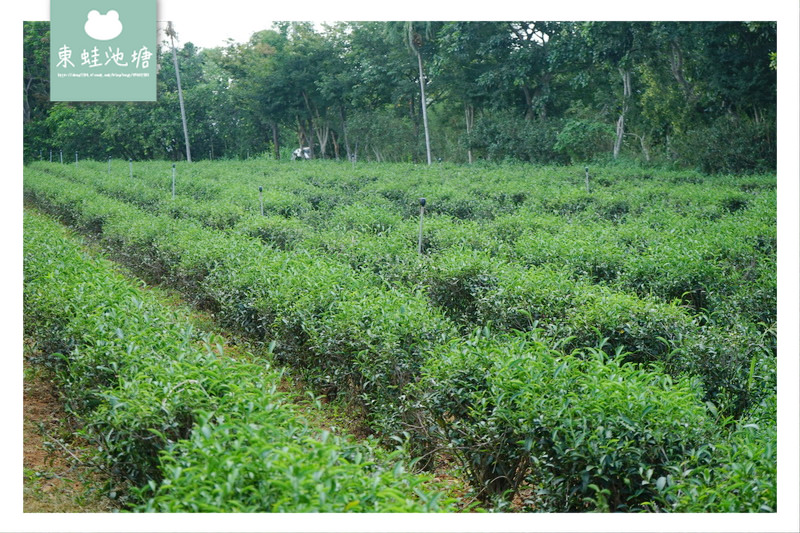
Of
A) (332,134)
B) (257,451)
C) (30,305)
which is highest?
(332,134)

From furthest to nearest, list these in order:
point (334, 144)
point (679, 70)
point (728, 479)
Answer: point (334, 144) < point (679, 70) < point (728, 479)

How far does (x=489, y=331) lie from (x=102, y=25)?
223 centimetres

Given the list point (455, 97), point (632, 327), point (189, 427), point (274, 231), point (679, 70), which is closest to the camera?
point (189, 427)

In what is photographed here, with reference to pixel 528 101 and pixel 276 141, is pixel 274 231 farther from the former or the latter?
pixel 528 101

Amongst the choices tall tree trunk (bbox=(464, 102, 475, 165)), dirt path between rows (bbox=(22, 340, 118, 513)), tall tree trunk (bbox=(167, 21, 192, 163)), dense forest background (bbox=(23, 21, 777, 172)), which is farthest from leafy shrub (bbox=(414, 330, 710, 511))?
tall tree trunk (bbox=(464, 102, 475, 165))

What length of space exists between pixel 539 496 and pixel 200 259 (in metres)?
3.31

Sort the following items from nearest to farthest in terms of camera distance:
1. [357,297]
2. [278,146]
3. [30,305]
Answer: [30,305]
[357,297]
[278,146]

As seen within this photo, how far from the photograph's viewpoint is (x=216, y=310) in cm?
497

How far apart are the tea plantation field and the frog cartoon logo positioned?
1.27 metres

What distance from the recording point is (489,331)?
3.45 meters

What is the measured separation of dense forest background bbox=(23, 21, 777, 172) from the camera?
17.0 feet

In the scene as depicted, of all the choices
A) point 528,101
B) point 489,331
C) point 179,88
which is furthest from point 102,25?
point 528,101

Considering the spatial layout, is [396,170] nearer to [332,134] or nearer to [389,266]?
[332,134]
